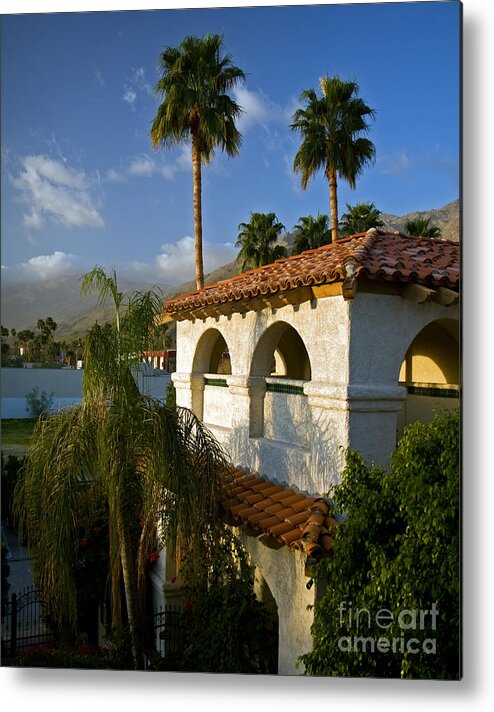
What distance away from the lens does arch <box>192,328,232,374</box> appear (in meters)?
9.08

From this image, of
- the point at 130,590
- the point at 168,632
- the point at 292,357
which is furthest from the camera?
the point at 292,357

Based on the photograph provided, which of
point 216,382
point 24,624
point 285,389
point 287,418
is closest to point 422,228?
point 285,389

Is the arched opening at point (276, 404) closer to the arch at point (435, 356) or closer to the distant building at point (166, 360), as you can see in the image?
the distant building at point (166, 360)

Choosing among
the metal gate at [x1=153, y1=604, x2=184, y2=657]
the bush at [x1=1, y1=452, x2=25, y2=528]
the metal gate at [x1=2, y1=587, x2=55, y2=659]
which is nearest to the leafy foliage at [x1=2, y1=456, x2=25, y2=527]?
the bush at [x1=1, y1=452, x2=25, y2=528]

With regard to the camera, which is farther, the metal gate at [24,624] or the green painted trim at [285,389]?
the green painted trim at [285,389]

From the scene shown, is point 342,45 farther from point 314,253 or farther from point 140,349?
point 140,349

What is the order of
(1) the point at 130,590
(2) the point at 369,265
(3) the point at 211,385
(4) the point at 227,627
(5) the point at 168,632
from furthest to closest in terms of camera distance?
1. (3) the point at 211,385
2. (5) the point at 168,632
3. (1) the point at 130,590
4. (4) the point at 227,627
5. (2) the point at 369,265

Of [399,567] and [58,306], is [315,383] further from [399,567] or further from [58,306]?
[58,306]

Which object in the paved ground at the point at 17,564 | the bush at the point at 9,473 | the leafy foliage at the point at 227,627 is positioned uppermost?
the bush at the point at 9,473

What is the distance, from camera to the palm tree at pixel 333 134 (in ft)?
21.0

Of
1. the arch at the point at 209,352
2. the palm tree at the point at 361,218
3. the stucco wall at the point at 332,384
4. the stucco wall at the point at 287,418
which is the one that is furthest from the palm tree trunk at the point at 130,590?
the palm tree at the point at 361,218

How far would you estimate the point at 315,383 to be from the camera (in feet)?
19.9

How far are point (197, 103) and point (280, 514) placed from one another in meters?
5.74

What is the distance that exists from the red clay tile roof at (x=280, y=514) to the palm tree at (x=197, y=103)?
267 cm
